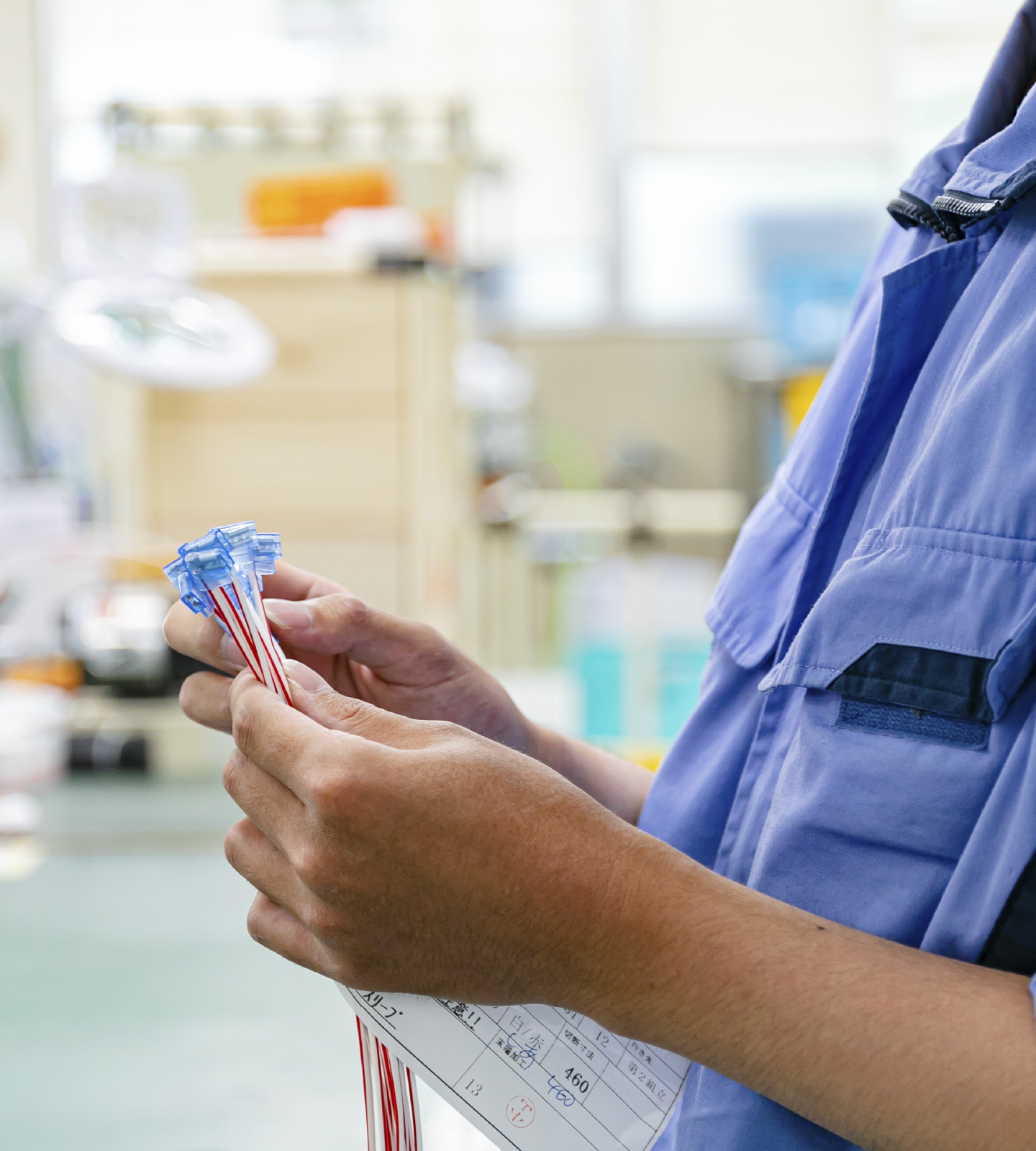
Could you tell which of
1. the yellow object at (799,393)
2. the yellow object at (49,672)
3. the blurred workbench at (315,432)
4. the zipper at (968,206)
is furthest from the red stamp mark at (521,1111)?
the yellow object at (799,393)

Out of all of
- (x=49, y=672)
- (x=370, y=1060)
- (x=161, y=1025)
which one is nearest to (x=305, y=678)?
(x=370, y=1060)

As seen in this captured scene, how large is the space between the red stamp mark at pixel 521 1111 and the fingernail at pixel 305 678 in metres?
0.18

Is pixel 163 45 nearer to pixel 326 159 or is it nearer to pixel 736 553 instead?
pixel 326 159

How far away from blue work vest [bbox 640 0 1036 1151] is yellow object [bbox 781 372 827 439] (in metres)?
2.26

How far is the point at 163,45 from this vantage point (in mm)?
4219

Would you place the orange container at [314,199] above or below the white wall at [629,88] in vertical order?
below

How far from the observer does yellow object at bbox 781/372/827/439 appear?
287 centimetres

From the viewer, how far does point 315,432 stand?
6.49 feet

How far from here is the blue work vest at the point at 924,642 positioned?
1.42 feet

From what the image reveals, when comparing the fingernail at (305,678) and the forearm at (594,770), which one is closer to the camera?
the fingernail at (305,678)

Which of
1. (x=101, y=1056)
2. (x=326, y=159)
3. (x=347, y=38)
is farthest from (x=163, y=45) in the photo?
(x=101, y=1056)

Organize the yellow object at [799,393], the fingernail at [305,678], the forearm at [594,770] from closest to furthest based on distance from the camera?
1. the fingernail at [305,678]
2. the forearm at [594,770]
3. the yellow object at [799,393]

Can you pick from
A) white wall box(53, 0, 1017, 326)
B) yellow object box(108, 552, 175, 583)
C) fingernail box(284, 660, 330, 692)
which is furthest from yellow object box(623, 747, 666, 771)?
white wall box(53, 0, 1017, 326)

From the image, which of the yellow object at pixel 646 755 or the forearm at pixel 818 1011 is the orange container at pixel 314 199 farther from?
the forearm at pixel 818 1011
